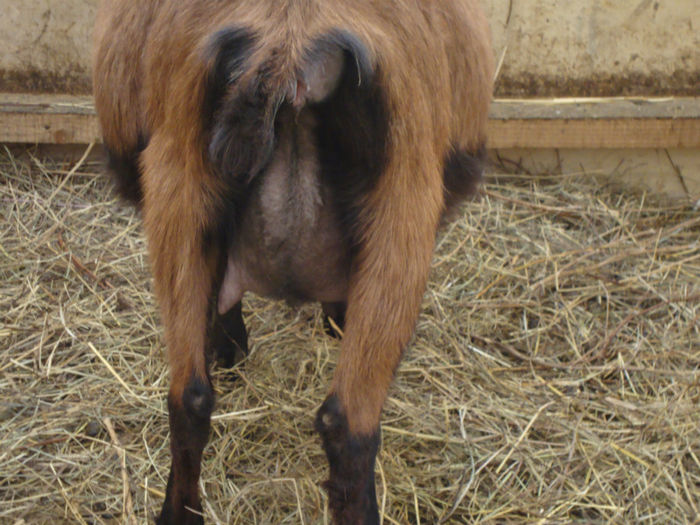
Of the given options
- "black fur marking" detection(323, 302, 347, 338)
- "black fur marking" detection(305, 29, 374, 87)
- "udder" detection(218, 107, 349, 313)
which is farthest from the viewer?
"black fur marking" detection(323, 302, 347, 338)

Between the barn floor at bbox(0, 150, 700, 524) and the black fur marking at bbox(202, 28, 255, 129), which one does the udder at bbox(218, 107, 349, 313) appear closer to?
the black fur marking at bbox(202, 28, 255, 129)

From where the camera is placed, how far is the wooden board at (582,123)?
12.0 ft

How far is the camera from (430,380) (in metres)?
2.59

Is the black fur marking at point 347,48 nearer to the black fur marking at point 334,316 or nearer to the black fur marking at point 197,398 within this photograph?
the black fur marking at point 197,398

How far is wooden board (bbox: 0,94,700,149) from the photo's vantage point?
144 inches

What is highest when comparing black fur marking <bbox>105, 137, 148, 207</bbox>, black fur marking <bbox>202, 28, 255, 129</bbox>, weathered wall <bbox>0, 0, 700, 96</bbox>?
black fur marking <bbox>202, 28, 255, 129</bbox>

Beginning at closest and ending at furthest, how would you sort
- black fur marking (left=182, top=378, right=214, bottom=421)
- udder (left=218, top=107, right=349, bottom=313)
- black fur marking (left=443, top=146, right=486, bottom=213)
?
udder (left=218, top=107, right=349, bottom=313) < black fur marking (left=182, top=378, right=214, bottom=421) < black fur marking (left=443, top=146, right=486, bottom=213)

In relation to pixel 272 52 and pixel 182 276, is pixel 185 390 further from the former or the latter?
pixel 272 52

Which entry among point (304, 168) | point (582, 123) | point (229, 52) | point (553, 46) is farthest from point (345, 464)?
point (553, 46)

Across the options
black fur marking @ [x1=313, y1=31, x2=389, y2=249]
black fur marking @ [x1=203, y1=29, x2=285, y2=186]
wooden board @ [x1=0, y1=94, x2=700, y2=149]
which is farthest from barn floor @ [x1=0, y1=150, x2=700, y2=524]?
black fur marking @ [x1=203, y1=29, x2=285, y2=186]

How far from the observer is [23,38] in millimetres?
3701

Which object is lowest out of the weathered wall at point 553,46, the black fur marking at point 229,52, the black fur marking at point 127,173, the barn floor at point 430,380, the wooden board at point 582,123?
the barn floor at point 430,380

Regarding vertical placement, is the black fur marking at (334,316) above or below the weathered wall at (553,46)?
below

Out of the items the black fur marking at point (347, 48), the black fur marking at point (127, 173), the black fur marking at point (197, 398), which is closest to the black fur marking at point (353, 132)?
the black fur marking at point (347, 48)
